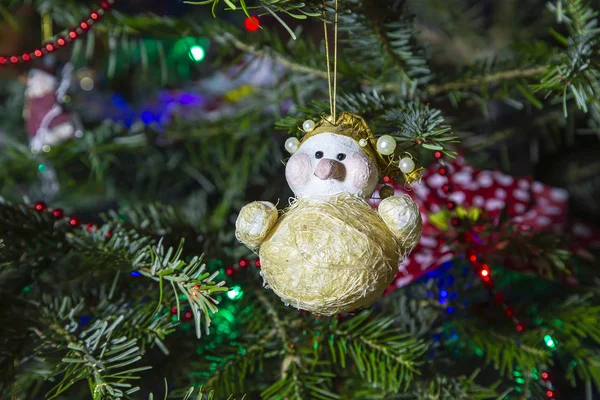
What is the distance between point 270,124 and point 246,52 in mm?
115

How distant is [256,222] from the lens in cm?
38

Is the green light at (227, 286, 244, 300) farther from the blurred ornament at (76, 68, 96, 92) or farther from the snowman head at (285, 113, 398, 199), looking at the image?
the blurred ornament at (76, 68, 96, 92)

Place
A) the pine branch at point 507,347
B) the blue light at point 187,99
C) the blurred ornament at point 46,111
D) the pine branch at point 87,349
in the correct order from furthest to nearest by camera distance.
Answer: the blue light at point 187,99 → the blurred ornament at point 46,111 → the pine branch at point 507,347 → the pine branch at point 87,349

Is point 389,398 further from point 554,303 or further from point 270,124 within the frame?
point 270,124

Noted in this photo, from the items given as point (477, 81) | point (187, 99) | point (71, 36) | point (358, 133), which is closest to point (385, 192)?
point (358, 133)

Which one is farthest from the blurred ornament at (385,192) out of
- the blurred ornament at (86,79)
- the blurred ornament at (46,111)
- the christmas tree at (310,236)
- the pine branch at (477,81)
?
the blurred ornament at (86,79)

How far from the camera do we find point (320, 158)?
39 cm

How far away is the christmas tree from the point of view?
0.39m

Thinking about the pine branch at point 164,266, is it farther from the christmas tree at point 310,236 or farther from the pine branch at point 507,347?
the pine branch at point 507,347

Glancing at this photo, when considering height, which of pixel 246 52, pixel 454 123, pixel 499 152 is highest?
pixel 246 52

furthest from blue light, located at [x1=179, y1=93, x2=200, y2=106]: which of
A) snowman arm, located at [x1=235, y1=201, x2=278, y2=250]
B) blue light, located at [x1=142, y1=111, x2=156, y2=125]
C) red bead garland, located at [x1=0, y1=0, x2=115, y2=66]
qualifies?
snowman arm, located at [x1=235, y1=201, x2=278, y2=250]

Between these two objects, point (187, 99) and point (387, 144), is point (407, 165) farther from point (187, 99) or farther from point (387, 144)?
point (187, 99)

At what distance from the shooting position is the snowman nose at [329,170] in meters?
0.37

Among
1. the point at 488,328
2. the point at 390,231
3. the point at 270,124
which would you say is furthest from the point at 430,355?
the point at 270,124
